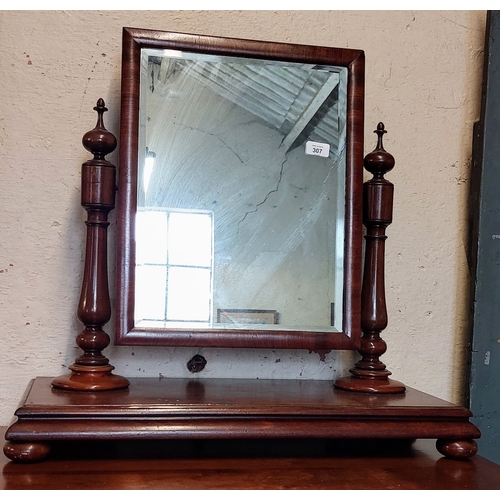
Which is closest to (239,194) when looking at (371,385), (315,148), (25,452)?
(315,148)

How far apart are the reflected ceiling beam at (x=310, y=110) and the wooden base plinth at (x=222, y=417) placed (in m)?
0.34

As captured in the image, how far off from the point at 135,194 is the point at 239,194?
14cm

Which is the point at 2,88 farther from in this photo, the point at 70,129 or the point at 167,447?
the point at 167,447

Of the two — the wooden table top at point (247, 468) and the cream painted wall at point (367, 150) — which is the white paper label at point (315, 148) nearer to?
the cream painted wall at point (367, 150)

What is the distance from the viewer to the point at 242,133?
0.88 metres

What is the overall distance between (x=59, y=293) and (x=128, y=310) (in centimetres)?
13

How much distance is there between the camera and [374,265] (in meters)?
0.88

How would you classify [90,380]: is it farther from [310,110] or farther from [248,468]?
[310,110]

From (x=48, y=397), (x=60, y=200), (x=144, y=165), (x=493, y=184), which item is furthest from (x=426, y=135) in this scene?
(x=48, y=397)

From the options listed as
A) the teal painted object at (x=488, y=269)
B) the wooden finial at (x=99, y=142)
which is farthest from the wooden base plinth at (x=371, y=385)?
the wooden finial at (x=99, y=142)

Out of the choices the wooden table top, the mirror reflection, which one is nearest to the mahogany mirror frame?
the mirror reflection

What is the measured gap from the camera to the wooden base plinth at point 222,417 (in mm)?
652

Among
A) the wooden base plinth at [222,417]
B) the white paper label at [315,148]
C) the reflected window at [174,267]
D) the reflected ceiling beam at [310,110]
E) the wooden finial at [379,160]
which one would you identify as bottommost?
the wooden base plinth at [222,417]
